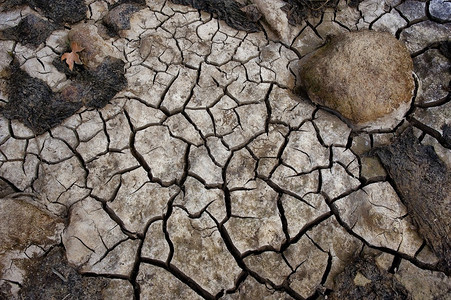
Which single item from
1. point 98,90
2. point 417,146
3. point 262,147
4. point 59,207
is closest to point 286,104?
point 262,147

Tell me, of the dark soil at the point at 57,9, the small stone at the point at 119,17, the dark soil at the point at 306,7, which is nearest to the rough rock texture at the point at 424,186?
the dark soil at the point at 306,7

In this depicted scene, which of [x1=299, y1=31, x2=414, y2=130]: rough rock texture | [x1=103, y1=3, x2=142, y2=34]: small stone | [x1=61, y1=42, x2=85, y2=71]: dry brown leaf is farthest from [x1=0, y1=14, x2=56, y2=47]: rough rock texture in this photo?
[x1=299, y1=31, x2=414, y2=130]: rough rock texture

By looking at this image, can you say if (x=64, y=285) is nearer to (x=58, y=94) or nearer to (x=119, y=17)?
(x=58, y=94)

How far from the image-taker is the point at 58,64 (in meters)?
3.21

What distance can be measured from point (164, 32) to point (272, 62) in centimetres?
109

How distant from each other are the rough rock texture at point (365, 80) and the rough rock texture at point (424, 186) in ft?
0.87

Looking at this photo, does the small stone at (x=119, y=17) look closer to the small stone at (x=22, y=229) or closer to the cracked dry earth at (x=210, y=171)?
the cracked dry earth at (x=210, y=171)

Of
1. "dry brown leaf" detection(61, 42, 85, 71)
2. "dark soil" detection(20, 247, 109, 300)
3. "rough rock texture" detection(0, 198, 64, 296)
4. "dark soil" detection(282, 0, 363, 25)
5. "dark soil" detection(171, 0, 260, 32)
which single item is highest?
"dark soil" detection(282, 0, 363, 25)

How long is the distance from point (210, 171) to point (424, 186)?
157 cm

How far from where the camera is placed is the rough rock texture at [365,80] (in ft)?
9.30

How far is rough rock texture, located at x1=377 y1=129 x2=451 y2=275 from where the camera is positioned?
94.3 inches

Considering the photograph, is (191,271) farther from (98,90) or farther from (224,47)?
(224,47)

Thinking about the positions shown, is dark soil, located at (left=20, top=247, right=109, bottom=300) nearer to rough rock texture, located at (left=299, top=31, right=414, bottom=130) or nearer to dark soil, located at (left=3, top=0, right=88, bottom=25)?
rough rock texture, located at (left=299, top=31, right=414, bottom=130)

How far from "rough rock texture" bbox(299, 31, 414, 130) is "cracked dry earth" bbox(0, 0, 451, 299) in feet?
0.44
